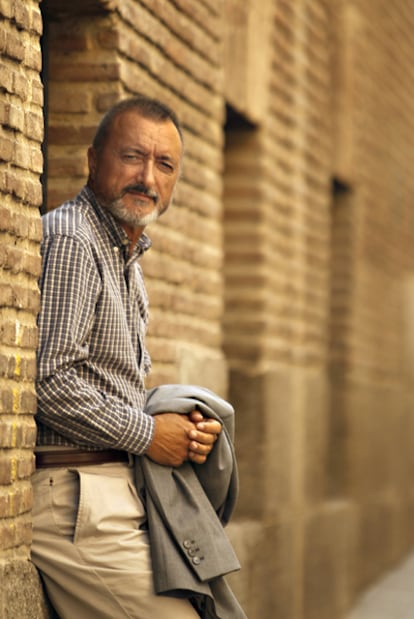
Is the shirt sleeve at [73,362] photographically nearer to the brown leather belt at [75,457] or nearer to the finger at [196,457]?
the brown leather belt at [75,457]

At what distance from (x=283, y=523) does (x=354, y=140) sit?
3.41 m

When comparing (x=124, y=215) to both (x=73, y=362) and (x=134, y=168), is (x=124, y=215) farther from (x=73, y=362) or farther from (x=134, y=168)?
(x=73, y=362)

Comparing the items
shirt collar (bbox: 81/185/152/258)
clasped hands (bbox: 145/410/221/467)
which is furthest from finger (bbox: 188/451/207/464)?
shirt collar (bbox: 81/185/152/258)

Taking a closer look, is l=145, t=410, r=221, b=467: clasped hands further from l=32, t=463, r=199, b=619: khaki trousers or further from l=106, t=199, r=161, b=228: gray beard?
l=106, t=199, r=161, b=228: gray beard

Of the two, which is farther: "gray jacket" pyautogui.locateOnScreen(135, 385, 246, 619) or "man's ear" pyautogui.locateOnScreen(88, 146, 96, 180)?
"man's ear" pyautogui.locateOnScreen(88, 146, 96, 180)

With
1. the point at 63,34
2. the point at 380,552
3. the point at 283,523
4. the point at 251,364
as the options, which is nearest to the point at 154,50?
the point at 63,34

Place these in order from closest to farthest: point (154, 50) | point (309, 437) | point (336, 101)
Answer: point (154, 50) → point (309, 437) → point (336, 101)

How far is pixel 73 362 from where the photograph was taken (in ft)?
13.8

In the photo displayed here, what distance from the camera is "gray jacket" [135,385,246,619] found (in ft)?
13.9

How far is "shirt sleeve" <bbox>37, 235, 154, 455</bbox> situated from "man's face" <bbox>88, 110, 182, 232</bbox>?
9.6 inches

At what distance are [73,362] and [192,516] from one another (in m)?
0.55

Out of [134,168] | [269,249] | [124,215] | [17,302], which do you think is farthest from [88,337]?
[269,249]

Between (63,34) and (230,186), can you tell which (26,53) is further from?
(230,186)

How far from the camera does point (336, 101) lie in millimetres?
10656
